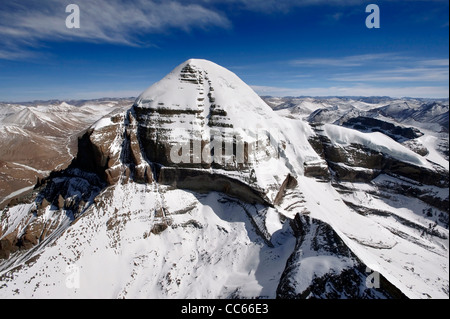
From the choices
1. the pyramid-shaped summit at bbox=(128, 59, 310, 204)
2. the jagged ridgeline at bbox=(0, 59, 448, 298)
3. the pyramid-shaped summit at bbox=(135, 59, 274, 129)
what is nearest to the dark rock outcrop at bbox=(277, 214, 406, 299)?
the jagged ridgeline at bbox=(0, 59, 448, 298)

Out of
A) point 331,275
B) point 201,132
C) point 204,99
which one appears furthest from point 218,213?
point 204,99

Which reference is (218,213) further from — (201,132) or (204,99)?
(204,99)

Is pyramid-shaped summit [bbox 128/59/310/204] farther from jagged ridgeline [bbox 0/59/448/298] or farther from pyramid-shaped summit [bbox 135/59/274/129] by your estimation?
jagged ridgeline [bbox 0/59/448/298]

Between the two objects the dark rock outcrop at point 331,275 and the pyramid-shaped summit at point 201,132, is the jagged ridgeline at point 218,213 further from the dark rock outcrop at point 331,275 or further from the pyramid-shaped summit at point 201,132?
the pyramid-shaped summit at point 201,132

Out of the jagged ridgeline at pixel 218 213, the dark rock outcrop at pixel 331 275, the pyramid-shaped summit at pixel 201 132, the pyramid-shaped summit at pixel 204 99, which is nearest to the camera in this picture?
the dark rock outcrop at pixel 331 275

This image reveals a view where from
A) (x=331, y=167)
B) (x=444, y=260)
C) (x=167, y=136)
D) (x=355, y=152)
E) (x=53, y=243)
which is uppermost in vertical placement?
(x=167, y=136)

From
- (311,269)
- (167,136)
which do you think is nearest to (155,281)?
(311,269)

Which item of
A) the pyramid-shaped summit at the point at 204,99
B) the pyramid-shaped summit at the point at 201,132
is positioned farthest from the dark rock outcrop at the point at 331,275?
the pyramid-shaped summit at the point at 204,99

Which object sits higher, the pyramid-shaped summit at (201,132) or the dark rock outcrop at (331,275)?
the pyramid-shaped summit at (201,132)

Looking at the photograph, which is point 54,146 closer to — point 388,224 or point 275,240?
point 275,240
